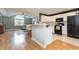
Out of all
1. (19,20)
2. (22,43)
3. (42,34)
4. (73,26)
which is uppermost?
(19,20)

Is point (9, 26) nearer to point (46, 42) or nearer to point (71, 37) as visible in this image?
point (46, 42)

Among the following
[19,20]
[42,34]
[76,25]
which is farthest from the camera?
[42,34]

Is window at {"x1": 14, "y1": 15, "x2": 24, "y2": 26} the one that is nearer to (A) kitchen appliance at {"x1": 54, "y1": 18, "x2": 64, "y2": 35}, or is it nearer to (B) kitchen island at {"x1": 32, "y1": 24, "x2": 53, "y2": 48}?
(B) kitchen island at {"x1": 32, "y1": 24, "x2": 53, "y2": 48}

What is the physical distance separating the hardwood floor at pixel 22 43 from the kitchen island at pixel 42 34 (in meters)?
0.11

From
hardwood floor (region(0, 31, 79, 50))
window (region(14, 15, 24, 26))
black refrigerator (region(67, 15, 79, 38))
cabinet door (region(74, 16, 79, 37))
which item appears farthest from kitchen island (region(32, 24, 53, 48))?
cabinet door (region(74, 16, 79, 37))

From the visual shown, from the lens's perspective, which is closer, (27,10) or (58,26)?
(27,10)

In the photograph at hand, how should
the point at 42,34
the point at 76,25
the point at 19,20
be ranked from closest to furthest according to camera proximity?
the point at 76,25, the point at 19,20, the point at 42,34

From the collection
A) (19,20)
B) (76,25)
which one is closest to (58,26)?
(76,25)

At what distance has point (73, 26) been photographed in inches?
85.6

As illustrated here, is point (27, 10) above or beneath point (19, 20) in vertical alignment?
above

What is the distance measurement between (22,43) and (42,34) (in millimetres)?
→ 487

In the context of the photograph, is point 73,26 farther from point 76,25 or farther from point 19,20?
point 19,20
